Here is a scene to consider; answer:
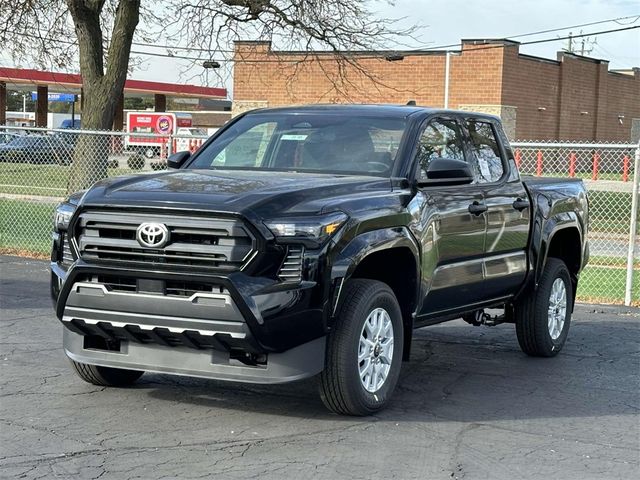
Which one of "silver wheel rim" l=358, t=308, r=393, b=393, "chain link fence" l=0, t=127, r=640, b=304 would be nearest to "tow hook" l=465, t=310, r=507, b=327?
"silver wheel rim" l=358, t=308, r=393, b=393

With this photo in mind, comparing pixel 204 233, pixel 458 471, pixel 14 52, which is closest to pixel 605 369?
pixel 458 471

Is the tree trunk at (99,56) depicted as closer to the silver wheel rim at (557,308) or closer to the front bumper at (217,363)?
the silver wheel rim at (557,308)

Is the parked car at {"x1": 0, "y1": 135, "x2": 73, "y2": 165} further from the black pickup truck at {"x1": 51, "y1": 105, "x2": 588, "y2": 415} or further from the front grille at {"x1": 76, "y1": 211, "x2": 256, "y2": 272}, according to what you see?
the front grille at {"x1": 76, "y1": 211, "x2": 256, "y2": 272}

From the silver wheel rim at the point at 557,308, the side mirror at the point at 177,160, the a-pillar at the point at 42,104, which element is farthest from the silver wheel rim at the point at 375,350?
the a-pillar at the point at 42,104

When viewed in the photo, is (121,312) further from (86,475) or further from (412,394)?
(412,394)

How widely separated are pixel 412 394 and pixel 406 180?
1.51 meters

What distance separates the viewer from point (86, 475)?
5156 mm

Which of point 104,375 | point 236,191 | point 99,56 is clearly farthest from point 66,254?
point 99,56

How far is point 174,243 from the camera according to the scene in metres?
5.87

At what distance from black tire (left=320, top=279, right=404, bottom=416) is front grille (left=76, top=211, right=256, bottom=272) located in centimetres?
77

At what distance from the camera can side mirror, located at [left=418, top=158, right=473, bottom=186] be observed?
6891 mm

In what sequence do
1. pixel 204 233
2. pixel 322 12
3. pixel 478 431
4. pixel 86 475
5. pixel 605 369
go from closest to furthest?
pixel 86 475 < pixel 204 233 < pixel 478 431 < pixel 605 369 < pixel 322 12

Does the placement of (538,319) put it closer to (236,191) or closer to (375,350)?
(375,350)

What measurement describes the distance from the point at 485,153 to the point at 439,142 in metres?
0.79
